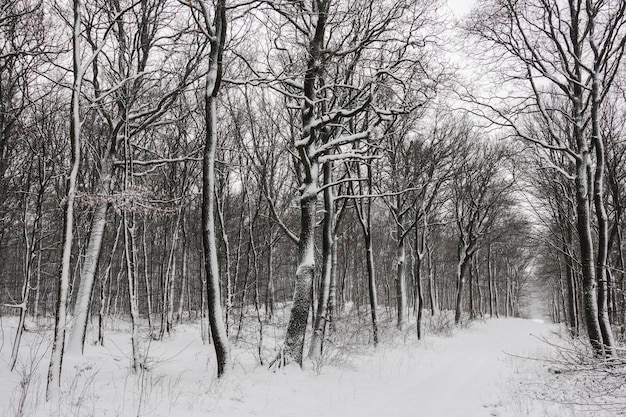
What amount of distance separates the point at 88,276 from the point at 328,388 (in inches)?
299

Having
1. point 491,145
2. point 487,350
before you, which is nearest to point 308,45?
point 487,350

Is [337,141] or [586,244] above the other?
[337,141]

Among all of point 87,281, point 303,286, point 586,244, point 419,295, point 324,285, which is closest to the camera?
point 303,286

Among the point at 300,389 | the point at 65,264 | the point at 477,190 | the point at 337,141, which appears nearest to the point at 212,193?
the point at 65,264

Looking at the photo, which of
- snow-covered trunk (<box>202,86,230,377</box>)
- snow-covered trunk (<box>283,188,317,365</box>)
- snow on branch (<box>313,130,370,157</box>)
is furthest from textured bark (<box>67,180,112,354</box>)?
snow on branch (<box>313,130,370,157</box>)

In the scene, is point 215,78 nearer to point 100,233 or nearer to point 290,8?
point 290,8

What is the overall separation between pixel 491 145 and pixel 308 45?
15782 mm

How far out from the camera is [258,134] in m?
13.2

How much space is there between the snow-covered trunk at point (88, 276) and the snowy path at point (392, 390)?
5958 millimetres

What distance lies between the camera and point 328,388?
300 inches

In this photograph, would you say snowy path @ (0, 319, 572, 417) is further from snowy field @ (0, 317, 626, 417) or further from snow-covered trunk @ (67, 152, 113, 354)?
snow-covered trunk @ (67, 152, 113, 354)

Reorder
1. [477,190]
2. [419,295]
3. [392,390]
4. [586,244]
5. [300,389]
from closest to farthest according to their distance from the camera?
1. [300,389]
2. [392,390]
3. [586,244]
4. [419,295]
5. [477,190]

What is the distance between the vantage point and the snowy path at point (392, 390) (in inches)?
248

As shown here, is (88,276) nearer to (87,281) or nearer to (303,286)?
(87,281)
